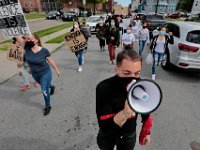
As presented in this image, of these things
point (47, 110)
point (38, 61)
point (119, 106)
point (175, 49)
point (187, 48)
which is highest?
point (119, 106)

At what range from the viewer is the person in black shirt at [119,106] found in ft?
4.94

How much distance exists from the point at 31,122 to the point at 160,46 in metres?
4.51

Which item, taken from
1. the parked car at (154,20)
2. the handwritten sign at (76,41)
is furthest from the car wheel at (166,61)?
the parked car at (154,20)

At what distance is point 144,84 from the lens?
124 centimetres

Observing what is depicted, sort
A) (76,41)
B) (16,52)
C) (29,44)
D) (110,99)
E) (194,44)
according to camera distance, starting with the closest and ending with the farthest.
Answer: (110,99), (29,44), (16,52), (194,44), (76,41)

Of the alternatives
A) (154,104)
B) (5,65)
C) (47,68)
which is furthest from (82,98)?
(5,65)

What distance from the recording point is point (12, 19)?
4.26 meters

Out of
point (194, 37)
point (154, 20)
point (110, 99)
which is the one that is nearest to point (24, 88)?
point (110, 99)

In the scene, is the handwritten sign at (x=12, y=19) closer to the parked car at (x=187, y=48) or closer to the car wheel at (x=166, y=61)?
the parked car at (x=187, y=48)

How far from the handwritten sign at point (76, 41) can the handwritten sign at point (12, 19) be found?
289 cm

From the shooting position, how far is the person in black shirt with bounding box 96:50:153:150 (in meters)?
1.51

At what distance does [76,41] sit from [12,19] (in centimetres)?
301

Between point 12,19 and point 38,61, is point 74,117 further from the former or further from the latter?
point 12,19

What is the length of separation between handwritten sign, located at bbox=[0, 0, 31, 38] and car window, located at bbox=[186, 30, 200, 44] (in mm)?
4753
